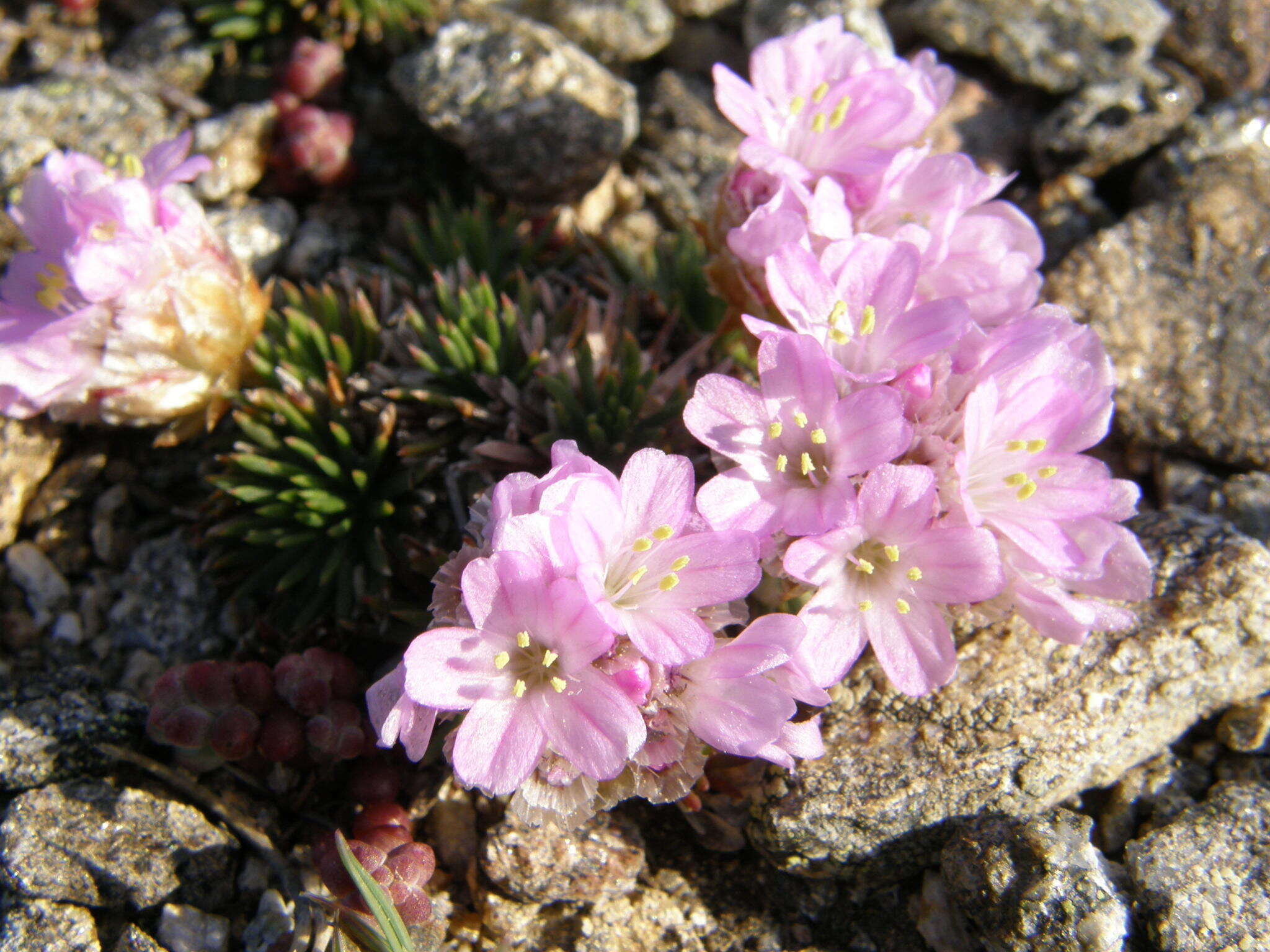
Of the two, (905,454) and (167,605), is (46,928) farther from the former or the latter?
(905,454)

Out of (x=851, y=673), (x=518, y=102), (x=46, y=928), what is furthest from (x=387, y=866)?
(x=518, y=102)

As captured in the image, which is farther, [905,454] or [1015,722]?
[1015,722]

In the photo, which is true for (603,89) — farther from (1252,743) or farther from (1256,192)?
(1252,743)

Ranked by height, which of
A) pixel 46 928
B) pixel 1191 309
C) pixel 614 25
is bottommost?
pixel 46 928

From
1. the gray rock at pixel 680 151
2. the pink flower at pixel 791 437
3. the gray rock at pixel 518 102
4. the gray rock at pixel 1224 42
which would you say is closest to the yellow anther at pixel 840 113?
the pink flower at pixel 791 437

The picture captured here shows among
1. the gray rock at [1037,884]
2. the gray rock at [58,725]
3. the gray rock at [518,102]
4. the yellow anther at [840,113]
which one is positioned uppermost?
the yellow anther at [840,113]

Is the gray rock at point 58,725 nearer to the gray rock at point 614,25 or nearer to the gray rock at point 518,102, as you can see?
the gray rock at point 518,102
